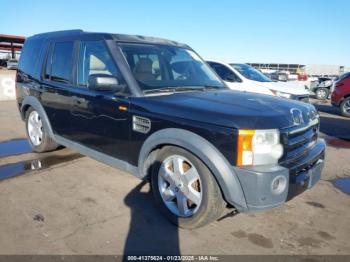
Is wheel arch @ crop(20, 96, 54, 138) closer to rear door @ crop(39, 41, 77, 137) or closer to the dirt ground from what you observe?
rear door @ crop(39, 41, 77, 137)

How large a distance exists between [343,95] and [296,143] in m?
10.9

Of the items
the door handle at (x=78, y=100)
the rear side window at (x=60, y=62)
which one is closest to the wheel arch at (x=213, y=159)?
the door handle at (x=78, y=100)

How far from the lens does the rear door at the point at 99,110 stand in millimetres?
3734

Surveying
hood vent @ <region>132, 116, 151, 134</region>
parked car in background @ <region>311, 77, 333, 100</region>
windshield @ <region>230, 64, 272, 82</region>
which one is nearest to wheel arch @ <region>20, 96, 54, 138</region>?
hood vent @ <region>132, 116, 151, 134</region>

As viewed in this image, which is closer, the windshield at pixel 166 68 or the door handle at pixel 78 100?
the windshield at pixel 166 68

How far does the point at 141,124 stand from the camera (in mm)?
3527

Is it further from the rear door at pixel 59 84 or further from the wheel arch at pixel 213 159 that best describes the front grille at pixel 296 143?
the rear door at pixel 59 84

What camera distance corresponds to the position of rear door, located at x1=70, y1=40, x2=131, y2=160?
147 inches

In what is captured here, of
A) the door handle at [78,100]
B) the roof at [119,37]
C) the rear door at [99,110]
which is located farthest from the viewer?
the door handle at [78,100]

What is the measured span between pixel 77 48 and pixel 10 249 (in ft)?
8.66

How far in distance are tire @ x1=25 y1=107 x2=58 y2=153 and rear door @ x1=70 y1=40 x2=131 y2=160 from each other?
1045 millimetres

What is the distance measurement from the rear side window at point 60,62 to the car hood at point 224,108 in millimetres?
1552

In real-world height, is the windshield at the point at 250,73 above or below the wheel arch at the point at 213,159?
above

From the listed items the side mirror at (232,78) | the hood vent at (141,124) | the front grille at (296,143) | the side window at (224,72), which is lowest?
the front grille at (296,143)
